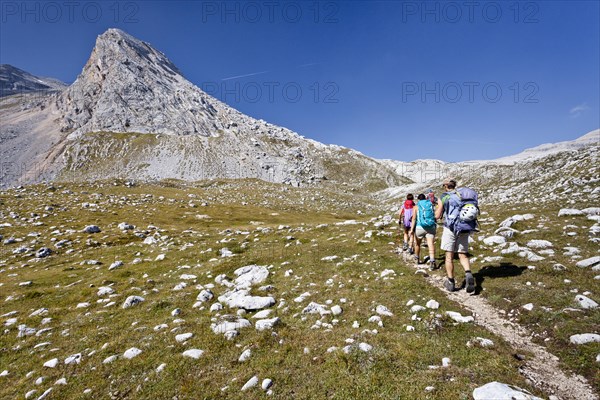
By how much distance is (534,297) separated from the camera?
31.1 ft

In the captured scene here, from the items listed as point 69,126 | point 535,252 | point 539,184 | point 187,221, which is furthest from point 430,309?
point 69,126

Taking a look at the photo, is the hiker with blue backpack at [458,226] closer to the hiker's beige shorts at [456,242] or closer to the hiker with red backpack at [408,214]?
the hiker's beige shorts at [456,242]

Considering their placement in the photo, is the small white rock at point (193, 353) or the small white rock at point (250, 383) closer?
the small white rock at point (250, 383)

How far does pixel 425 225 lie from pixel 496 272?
3.68m

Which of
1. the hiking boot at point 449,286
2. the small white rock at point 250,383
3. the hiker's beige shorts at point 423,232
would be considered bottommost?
the small white rock at point 250,383

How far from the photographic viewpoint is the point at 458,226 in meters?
11.4

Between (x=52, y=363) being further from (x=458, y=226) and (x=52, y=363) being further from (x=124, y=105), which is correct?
(x=124, y=105)

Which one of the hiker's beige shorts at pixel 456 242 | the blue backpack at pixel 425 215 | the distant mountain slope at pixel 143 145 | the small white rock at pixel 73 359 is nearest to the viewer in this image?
the small white rock at pixel 73 359

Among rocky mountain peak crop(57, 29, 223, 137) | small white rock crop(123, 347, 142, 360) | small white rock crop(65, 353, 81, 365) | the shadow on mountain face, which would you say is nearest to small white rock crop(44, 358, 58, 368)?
small white rock crop(65, 353, 81, 365)

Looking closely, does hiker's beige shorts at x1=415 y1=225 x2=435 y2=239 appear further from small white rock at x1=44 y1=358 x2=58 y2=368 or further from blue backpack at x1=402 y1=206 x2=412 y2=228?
A: small white rock at x1=44 y1=358 x2=58 y2=368

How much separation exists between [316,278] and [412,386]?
8.36m

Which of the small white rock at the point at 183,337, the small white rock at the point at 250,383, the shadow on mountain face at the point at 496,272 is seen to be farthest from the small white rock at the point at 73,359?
the shadow on mountain face at the point at 496,272

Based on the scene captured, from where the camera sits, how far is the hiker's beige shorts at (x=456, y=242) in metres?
11.6

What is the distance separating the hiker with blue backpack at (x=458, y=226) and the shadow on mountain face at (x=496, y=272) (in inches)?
38.8
